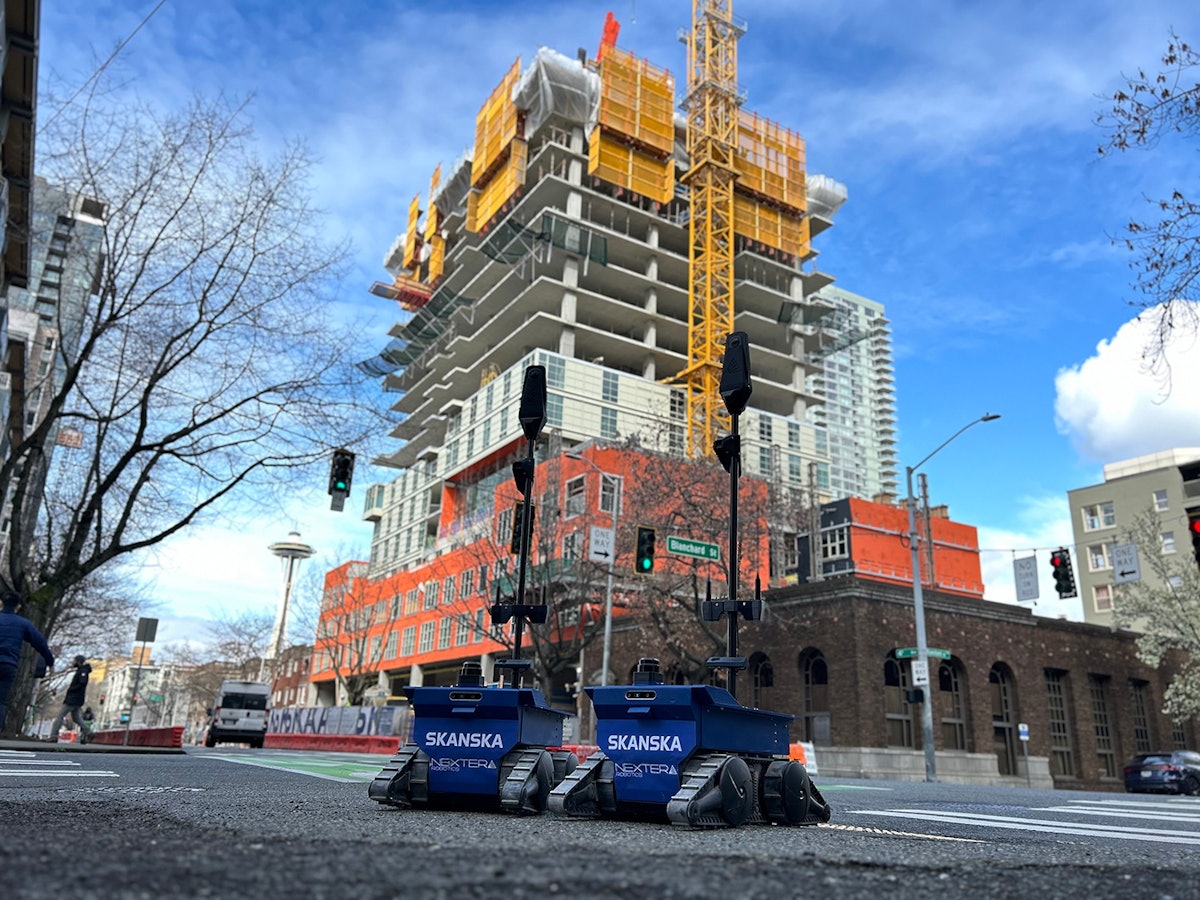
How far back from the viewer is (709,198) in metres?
77.8

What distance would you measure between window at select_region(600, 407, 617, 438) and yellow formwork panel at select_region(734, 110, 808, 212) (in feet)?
102

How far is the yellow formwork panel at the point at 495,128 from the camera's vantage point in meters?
84.1

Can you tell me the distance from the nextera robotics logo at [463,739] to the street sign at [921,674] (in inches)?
865

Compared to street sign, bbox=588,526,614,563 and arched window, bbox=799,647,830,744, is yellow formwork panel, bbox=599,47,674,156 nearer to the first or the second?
arched window, bbox=799,647,830,744

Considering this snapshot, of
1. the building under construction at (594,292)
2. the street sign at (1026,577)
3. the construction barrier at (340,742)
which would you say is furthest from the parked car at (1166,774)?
the building under construction at (594,292)

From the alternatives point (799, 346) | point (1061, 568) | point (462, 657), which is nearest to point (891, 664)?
point (1061, 568)

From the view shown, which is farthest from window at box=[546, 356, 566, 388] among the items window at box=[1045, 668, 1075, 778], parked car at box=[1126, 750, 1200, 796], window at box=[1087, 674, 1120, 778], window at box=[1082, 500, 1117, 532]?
window at box=[1082, 500, 1117, 532]

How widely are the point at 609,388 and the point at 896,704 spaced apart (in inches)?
1739

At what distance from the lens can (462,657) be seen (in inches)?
2518

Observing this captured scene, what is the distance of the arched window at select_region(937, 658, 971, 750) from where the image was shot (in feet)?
109

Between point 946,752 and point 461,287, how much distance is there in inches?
2763

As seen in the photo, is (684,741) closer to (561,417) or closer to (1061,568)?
(1061,568)

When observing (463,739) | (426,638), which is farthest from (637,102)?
(463,739)

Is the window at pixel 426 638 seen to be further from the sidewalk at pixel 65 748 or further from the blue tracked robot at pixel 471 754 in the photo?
the blue tracked robot at pixel 471 754
